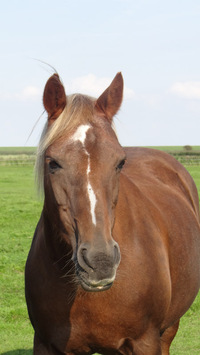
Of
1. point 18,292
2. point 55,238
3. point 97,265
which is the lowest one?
point 18,292

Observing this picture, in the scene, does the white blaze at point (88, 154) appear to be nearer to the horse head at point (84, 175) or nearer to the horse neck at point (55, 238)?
the horse head at point (84, 175)

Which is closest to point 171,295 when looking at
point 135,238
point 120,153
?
point 135,238

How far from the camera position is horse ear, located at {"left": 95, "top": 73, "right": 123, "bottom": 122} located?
3.52 m

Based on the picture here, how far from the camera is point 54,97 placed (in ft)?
11.3

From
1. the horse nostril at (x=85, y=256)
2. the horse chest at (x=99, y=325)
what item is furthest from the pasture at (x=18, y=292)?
the horse nostril at (x=85, y=256)

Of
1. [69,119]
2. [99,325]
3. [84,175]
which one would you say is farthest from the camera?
[99,325]

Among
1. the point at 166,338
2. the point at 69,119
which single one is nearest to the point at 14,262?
the point at 166,338

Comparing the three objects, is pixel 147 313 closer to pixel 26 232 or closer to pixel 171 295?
pixel 171 295

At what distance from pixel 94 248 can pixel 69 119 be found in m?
0.85

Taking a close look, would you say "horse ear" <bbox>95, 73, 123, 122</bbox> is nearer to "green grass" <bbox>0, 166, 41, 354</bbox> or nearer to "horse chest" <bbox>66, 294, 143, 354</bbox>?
"green grass" <bbox>0, 166, 41, 354</bbox>

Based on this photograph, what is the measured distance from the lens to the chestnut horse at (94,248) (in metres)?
3.00

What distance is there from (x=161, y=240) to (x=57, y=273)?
0.87 meters

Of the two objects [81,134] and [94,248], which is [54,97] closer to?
[81,134]

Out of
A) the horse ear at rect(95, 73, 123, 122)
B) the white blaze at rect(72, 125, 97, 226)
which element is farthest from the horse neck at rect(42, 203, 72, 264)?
the horse ear at rect(95, 73, 123, 122)
